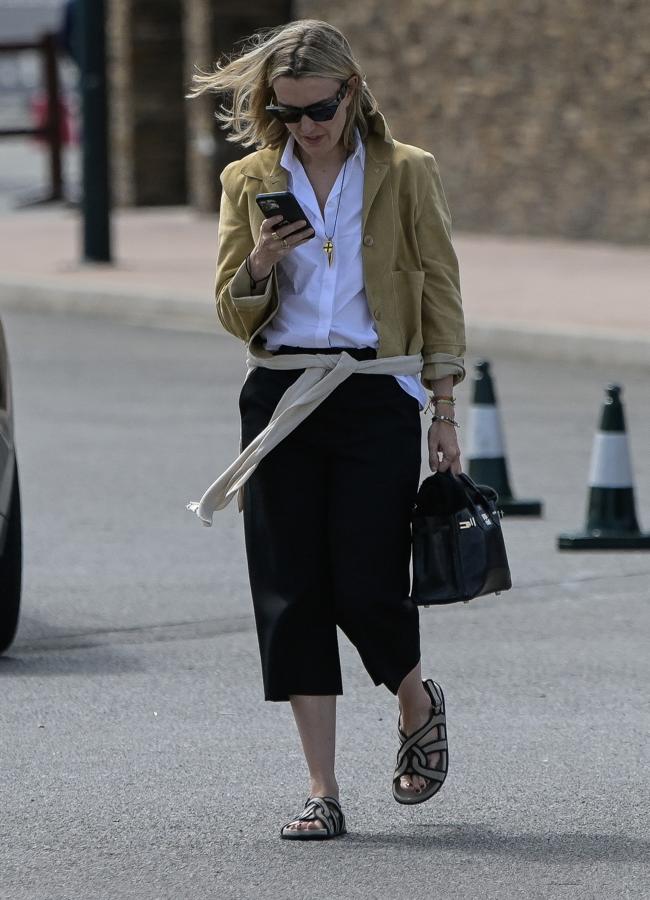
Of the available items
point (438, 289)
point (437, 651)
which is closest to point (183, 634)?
point (437, 651)

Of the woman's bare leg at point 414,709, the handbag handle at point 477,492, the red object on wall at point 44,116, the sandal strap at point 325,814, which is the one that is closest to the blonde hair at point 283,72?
the handbag handle at point 477,492

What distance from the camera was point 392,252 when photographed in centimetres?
441

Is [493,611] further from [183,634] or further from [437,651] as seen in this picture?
[183,634]

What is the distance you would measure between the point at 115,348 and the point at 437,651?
8.23 metres

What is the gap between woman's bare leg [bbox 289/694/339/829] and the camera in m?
4.53

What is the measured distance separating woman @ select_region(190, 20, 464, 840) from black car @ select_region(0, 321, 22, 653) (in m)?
1.71

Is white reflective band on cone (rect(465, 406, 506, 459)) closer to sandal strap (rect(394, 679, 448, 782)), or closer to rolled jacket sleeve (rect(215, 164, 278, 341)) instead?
sandal strap (rect(394, 679, 448, 782))

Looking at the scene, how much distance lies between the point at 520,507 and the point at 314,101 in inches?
170

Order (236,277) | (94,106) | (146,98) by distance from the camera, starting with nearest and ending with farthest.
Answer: (236,277), (94,106), (146,98)

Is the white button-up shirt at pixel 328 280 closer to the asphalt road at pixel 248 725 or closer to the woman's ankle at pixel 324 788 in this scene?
the woman's ankle at pixel 324 788

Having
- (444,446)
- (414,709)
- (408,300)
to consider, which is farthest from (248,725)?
(408,300)

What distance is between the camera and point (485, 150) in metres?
21.6

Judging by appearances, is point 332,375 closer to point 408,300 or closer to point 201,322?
point 408,300

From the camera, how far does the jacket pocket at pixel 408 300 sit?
4441 millimetres
